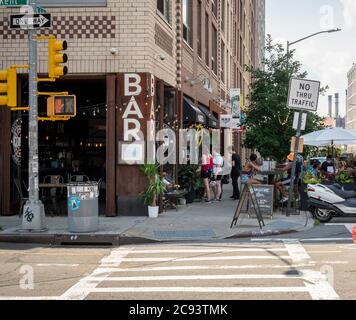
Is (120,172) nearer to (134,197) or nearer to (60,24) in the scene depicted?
(134,197)

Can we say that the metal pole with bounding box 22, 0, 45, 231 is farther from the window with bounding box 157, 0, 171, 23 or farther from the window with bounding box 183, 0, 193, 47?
the window with bounding box 183, 0, 193, 47

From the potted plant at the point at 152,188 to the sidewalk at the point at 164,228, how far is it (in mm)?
326

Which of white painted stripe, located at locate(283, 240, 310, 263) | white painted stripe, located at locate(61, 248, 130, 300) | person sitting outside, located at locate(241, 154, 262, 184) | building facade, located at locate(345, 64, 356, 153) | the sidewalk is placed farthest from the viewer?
building facade, located at locate(345, 64, 356, 153)

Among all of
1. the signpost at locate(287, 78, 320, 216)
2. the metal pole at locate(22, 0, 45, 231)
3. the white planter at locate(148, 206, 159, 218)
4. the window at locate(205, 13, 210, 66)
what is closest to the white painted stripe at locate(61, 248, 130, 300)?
the metal pole at locate(22, 0, 45, 231)

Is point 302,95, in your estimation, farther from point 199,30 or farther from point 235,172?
point 199,30

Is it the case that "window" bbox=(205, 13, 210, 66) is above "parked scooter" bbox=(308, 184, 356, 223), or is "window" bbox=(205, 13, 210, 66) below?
above

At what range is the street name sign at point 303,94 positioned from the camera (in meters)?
15.2

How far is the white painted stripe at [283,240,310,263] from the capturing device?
30.7ft

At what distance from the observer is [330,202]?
14570mm

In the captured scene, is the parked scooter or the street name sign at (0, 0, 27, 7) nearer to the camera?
the street name sign at (0, 0, 27, 7)

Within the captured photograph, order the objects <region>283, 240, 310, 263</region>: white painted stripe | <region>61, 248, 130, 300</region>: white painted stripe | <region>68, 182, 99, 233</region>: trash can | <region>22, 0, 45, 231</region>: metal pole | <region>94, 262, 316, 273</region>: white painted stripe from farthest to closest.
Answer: <region>22, 0, 45, 231</region>: metal pole < <region>68, 182, 99, 233</region>: trash can < <region>283, 240, 310, 263</region>: white painted stripe < <region>94, 262, 316, 273</region>: white painted stripe < <region>61, 248, 130, 300</region>: white painted stripe

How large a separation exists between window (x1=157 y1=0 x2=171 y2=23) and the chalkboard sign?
6331mm

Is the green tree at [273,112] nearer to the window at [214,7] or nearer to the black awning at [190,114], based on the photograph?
the black awning at [190,114]

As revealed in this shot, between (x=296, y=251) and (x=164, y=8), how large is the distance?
412 inches
